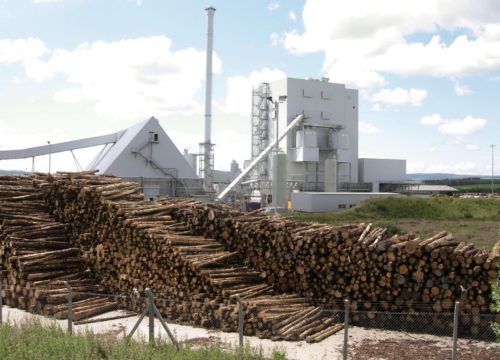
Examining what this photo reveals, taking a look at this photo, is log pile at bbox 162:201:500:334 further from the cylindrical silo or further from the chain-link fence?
the cylindrical silo

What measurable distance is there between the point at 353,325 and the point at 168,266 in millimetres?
4820

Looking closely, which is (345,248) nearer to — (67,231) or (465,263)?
(465,263)

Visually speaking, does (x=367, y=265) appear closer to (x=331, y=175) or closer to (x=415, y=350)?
(x=415, y=350)

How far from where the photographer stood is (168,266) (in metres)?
13.4

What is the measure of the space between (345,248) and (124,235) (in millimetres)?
6207

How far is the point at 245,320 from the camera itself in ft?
37.3

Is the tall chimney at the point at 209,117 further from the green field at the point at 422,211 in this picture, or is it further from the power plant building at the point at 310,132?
the green field at the point at 422,211

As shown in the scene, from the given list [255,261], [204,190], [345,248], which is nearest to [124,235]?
[255,261]

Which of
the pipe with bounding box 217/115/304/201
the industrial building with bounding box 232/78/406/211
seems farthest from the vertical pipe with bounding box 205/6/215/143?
the industrial building with bounding box 232/78/406/211

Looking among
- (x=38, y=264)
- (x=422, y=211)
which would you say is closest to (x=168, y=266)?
(x=38, y=264)

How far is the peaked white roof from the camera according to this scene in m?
50.5

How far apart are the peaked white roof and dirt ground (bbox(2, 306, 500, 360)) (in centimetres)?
3975

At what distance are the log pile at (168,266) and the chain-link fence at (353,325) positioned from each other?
0.03 metres

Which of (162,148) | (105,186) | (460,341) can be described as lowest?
(460,341)
